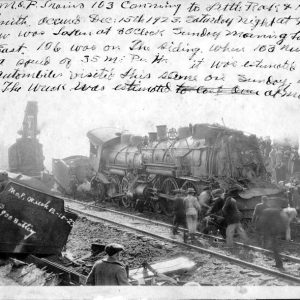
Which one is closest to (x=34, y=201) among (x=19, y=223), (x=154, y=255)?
(x=19, y=223)

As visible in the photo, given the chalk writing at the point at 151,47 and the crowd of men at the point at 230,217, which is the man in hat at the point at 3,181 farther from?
the crowd of men at the point at 230,217

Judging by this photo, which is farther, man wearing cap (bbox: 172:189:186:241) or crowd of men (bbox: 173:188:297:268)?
man wearing cap (bbox: 172:189:186:241)

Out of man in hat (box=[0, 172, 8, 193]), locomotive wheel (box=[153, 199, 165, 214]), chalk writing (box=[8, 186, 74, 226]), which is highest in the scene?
man in hat (box=[0, 172, 8, 193])

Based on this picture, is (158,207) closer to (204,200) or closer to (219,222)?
(204,200)

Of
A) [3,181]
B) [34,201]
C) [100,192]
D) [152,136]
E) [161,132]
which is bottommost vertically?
[100,192]

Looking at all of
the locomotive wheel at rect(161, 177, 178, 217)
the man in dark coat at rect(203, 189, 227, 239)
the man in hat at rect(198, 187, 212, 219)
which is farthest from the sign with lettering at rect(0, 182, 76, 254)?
the locomotive wheel at rect(161, 177, 178, 217)

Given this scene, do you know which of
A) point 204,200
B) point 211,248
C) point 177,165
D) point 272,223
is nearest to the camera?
point 272,223

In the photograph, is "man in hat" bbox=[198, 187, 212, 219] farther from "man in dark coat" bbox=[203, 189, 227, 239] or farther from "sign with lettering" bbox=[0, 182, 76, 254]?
"sign with lettering" bbox=[0, 182, 76, 254]
